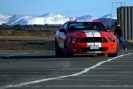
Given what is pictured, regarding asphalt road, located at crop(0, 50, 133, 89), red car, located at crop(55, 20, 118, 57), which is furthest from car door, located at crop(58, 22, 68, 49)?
asphalt road, located at crop(0, 50, 133, 89)

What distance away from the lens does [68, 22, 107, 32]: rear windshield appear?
724 inches

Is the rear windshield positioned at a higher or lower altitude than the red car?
higher

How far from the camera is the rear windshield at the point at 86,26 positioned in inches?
724

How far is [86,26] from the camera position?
60.9 feet

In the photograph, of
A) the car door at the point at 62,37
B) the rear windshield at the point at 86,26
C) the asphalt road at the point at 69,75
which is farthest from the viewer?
the rear windshield at the point at 86,26

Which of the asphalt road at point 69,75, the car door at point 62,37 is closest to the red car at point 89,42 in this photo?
the car door at point 62,37

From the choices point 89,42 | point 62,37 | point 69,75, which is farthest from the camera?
point 62,37

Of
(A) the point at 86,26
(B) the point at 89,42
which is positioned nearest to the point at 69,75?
(B) the point at 89,42

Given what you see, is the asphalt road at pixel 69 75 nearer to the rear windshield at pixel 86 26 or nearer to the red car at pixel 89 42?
the red car at pixel 89 42

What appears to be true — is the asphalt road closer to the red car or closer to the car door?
the red car

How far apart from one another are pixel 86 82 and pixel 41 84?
102 centimetres

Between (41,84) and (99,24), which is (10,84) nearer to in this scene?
(41,84)

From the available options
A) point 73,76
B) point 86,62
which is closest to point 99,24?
point 86,62

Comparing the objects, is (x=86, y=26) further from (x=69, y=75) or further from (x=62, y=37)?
(x=69, y=75)
